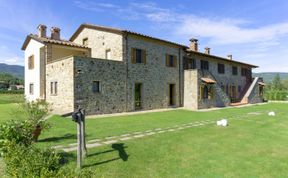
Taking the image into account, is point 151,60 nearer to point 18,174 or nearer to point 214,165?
point 214,165

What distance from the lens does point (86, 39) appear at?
70.7 ft

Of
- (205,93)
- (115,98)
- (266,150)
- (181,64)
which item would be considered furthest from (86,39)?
(266,150)

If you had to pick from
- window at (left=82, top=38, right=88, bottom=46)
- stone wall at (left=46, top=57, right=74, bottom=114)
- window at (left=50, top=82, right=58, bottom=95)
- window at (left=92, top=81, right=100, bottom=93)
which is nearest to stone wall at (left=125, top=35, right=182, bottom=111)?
window at (left=92, top=81, right=100, bottom=93)

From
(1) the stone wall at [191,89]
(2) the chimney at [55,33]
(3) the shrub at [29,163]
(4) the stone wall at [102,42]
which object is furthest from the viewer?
(2) the chimney at [55,33]

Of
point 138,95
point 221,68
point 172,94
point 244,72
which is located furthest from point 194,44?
point 138,95

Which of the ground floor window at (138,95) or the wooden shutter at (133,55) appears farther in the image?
the ground floor window at (138,95)

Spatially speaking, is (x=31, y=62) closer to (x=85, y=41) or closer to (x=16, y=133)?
(x=85, y=41)

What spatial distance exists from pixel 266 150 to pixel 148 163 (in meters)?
3.94

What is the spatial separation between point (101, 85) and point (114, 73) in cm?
143

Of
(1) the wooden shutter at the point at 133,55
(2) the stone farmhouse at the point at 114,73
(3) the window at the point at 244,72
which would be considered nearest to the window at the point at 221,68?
(2) the stone farmhouse at the point at 114,73

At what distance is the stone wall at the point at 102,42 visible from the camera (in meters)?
17.3

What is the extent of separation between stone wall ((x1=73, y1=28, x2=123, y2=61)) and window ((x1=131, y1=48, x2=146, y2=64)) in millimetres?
1151

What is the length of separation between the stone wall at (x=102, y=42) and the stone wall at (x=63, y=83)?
4108mm

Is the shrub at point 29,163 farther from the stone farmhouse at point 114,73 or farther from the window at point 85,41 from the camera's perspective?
the window at point 85,41
